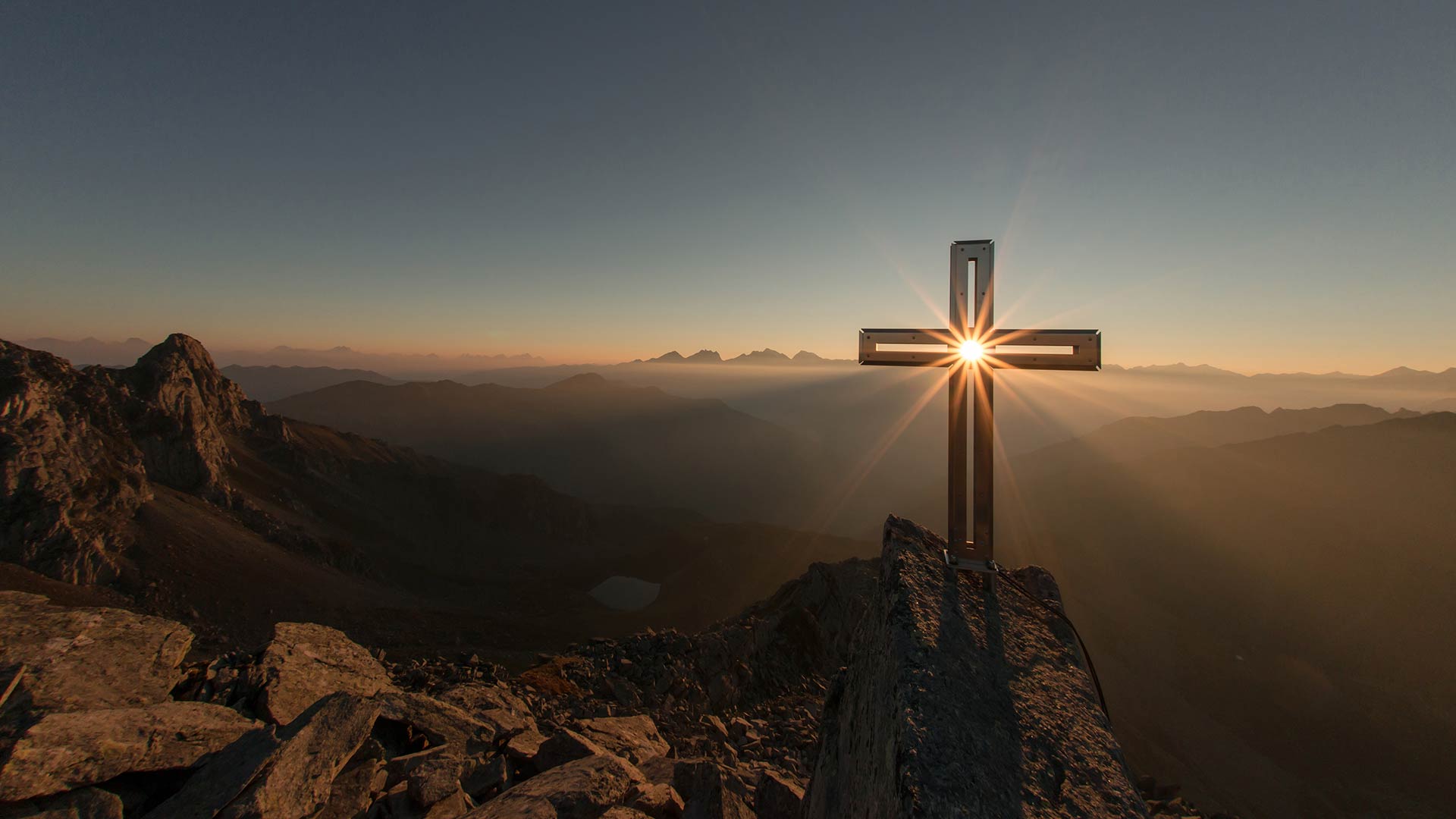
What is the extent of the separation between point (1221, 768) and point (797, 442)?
15981 cm

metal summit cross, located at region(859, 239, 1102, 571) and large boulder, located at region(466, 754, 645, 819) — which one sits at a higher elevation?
metal summit cross, located at region(859, 239, 1102, 571)

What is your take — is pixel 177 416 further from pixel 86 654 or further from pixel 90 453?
pixel 86 654

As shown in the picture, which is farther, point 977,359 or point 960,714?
point 977,359

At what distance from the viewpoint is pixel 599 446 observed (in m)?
158

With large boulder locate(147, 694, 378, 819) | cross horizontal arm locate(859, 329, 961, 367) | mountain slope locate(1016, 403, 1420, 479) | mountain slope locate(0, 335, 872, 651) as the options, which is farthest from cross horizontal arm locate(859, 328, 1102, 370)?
mountain slope locate(1016, 403, 1420, 479)

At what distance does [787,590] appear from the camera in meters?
23.0

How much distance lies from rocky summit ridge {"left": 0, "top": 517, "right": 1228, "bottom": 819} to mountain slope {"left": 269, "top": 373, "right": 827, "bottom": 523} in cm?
11294

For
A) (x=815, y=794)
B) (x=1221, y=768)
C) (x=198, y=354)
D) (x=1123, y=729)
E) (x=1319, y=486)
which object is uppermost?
(x=198, y=354)

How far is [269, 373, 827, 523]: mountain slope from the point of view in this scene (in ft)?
429

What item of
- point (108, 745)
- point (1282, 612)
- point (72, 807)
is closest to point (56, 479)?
point (108, 745)

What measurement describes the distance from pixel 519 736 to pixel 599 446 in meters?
156

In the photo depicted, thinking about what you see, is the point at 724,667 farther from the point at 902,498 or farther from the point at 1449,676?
the point at 902,498

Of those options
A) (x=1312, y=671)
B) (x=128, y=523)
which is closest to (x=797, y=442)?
(x=1312, y=671)

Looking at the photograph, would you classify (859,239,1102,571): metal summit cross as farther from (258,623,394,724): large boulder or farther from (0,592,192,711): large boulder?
(0,592,192,711): large boulder
